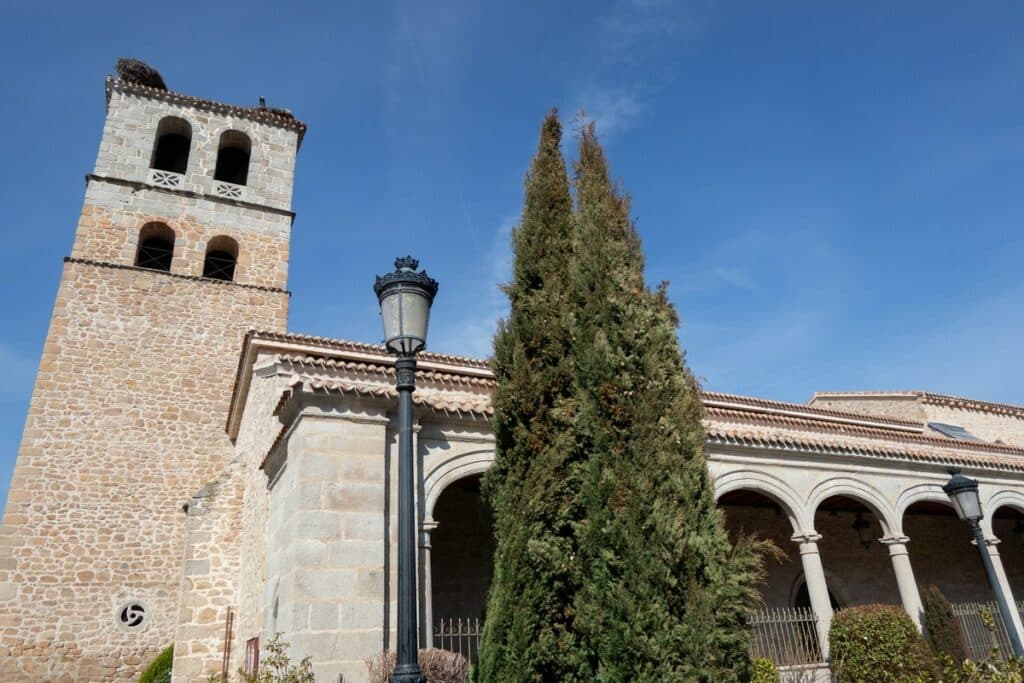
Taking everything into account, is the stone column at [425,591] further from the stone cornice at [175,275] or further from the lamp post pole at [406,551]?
the stone cornice at [175,275]

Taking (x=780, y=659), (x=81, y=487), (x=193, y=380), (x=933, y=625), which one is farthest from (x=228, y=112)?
(x=933, y=625)

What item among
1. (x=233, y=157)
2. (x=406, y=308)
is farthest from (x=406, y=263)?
(x=233, y=157)

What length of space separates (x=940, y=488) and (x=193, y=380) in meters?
14.9

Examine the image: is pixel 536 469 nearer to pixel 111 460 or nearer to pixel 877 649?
pixel 877 649

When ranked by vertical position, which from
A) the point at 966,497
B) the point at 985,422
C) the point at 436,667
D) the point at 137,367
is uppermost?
the point at 137,367

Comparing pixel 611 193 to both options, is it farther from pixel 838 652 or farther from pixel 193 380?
pixel 193 380

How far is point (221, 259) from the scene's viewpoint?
55.6ft

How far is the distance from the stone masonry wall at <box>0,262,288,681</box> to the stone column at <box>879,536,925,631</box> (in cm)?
1270

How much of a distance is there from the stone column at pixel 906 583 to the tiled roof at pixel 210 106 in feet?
57.0

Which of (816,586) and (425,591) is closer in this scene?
(425,591)

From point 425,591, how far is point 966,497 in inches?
266

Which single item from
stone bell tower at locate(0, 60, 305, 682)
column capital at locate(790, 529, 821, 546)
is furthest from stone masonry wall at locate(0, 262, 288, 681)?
column capital at locate(790, 529, 821, 546)

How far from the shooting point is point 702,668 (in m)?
5.41

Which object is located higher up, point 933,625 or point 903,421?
point 903,421
